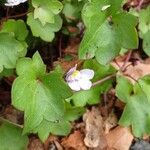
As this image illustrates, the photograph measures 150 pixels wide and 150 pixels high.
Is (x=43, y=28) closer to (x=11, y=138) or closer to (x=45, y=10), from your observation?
(x=45, y=10)

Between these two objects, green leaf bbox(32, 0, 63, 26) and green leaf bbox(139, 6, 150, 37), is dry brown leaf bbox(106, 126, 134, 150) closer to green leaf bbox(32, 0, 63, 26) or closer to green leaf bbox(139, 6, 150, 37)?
green leaf bbox(139, 6, 150, 37)

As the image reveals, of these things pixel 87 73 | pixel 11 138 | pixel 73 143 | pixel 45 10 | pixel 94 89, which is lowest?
pixel 73 143

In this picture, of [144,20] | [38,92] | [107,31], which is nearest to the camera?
[38,92]

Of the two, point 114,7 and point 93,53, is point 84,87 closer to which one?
point 93,53

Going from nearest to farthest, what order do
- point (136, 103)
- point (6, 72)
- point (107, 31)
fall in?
point (107, 31)
point (6, 72)
point (136, 103)

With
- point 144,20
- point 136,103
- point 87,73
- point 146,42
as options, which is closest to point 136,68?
point 146,42

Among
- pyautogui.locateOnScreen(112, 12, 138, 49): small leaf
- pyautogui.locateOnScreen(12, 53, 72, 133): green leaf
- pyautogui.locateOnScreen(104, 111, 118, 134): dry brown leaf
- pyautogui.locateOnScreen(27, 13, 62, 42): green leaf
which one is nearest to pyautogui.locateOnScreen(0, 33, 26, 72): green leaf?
pyautogui.locateOnScreen(12, 53, 72, 133): green leaf
